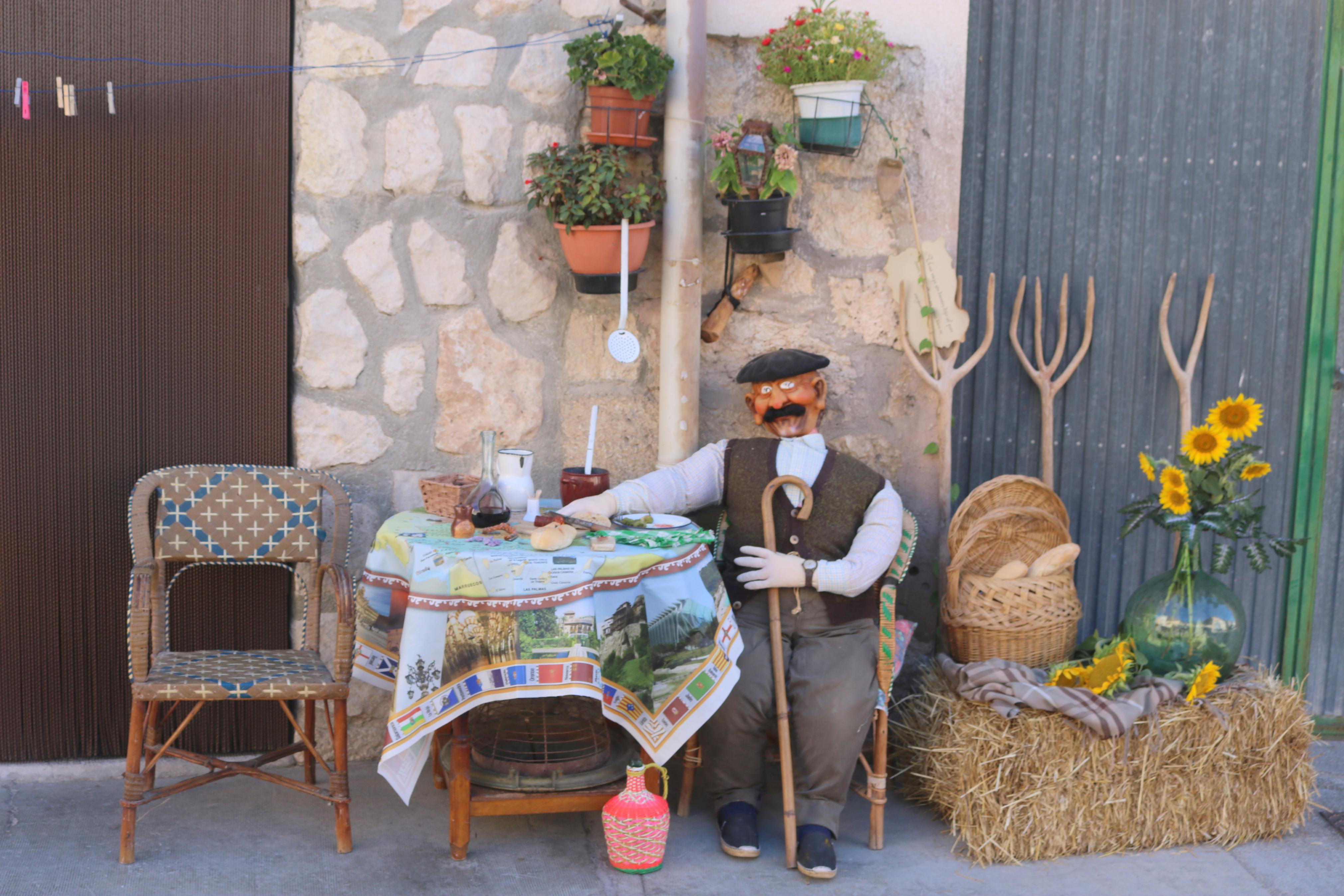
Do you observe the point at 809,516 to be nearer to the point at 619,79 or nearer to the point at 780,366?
the point at 780,366

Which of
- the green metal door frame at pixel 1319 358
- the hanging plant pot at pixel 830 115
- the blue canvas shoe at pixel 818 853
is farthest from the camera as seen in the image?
the green metal door frame at pixel 1319 358

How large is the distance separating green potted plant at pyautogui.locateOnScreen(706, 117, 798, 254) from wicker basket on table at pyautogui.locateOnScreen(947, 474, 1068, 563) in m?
0.99

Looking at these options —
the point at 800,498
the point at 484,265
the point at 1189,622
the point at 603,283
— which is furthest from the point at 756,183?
the point at 1189,622

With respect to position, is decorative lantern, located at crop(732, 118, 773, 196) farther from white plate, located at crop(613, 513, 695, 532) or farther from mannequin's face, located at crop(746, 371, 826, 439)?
white plate, located at crop(613, 513, 695, 532)

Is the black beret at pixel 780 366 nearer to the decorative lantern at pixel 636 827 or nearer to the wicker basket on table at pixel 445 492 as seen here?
the wicker basket on table at pixel 445 492

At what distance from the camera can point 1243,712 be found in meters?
3.42

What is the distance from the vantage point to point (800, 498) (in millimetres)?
3459

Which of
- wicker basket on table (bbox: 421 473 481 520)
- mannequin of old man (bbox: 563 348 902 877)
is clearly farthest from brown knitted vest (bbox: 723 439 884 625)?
wicker basket on table (bbox: 421 473 481 520)

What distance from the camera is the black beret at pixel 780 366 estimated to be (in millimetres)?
3533

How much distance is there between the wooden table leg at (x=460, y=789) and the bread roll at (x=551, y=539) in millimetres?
477

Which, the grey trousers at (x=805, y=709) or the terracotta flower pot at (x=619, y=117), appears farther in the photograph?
the terracotta flower pot at (x=619, y=117)

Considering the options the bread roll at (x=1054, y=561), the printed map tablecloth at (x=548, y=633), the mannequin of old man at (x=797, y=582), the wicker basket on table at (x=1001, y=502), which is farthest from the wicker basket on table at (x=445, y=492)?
the bread roll at (x=1054, y=561)

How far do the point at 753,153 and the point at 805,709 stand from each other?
5.53 ft

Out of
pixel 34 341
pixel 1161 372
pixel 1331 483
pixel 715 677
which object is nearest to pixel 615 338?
pixel 715 677
